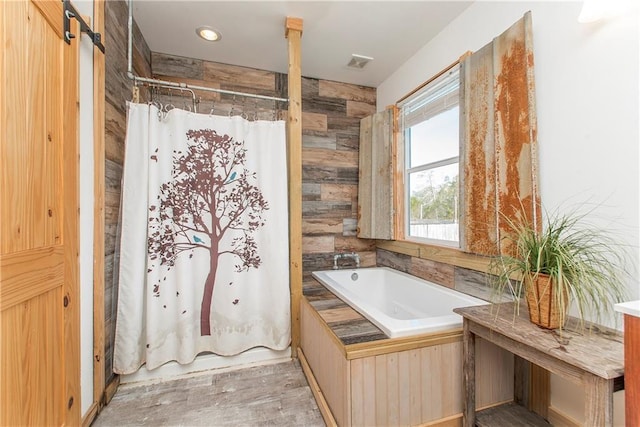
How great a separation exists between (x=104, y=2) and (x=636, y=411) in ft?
9.40

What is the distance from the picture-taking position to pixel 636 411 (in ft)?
2.31

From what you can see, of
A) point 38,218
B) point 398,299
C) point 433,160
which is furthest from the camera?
point 398,299

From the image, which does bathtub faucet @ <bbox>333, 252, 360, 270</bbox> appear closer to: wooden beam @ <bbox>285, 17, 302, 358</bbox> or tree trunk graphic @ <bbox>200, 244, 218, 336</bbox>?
wooden beam @ <bbox>285, 17, 302, 358</bbox>

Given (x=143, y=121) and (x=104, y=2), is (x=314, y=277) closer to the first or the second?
(x=143, y=121)

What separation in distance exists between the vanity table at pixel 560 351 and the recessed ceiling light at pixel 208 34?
2620 mm

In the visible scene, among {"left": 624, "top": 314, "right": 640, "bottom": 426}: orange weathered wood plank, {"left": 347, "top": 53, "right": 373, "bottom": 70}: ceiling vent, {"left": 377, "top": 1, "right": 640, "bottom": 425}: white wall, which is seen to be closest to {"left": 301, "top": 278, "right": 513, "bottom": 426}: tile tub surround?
{"left": 377, "top": 1, "right": 640, "bottom": 425}: white wall

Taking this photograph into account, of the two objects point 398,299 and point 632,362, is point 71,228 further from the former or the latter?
point 398,299

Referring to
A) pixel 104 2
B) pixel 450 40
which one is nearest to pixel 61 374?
pixel 104 2

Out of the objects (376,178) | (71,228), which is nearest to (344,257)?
(376,178)

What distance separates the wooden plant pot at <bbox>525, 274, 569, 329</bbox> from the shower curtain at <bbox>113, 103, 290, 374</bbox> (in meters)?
1.53

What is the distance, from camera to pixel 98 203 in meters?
1.51

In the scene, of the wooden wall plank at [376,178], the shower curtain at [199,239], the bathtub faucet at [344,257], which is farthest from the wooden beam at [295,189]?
the wooden wall plank at [376,178]

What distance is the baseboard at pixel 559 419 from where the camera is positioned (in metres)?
1.27

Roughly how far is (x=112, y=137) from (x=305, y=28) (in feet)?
5.32
